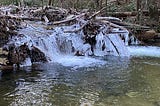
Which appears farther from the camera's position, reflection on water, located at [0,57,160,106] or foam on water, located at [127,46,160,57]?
foam on water, located at [127,46,160,57]

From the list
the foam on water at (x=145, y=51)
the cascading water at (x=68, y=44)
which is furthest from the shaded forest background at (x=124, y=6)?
the cascading water at (x=68, y=44)

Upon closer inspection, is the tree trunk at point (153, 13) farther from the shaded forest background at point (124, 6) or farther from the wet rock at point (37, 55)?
the wet rock at point (37, 55)

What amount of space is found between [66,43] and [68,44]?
0.08m

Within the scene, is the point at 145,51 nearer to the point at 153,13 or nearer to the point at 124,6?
the point at 153,13

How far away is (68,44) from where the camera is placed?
40.5 ft

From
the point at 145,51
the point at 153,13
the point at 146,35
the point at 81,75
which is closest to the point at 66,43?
the point at 81,75

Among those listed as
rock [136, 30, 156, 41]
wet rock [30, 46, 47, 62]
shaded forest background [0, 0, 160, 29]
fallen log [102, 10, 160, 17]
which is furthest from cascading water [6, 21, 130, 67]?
fallen log [102, 10, 160, 17]

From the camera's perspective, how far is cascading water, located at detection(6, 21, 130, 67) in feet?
36.3

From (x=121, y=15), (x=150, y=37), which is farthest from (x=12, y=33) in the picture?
(x=121, y=15)

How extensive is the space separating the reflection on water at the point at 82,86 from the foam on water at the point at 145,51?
97.2 inches

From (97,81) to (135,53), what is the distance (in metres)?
5.19

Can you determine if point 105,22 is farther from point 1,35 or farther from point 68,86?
point 68,86

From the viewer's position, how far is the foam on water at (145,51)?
13.5 metres

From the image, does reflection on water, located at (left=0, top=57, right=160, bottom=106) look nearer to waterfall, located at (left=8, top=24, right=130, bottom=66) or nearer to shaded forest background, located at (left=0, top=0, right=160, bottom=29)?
waterfall, located at (left=8, top=24, right=130, bottom=66)
